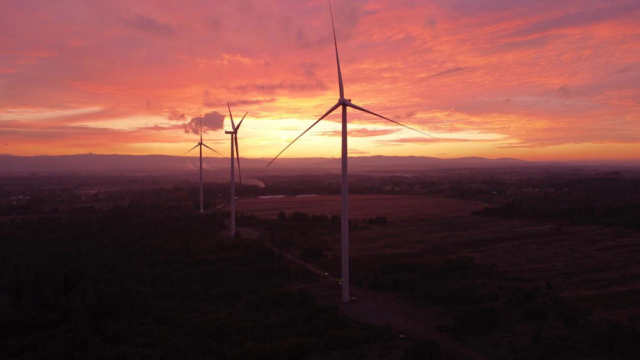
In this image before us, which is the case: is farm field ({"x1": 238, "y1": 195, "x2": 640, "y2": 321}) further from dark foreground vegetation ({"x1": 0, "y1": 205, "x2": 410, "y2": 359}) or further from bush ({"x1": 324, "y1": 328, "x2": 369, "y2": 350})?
bush ({"x1": 324, "y1": 328, "x2": 369, "y2": 350})

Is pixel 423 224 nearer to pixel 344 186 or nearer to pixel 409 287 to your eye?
pixel 409 287

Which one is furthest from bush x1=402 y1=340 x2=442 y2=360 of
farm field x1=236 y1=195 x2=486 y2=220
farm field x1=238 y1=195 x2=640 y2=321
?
farm field x1=236 y1=195 x2=486 y2=220

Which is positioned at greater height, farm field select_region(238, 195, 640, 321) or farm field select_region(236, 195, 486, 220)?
farm field select_region(236, 195, 486, 220)

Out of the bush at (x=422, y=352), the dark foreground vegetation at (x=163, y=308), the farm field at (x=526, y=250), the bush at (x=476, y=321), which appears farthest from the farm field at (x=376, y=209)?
the bush at (x=422, y=352)

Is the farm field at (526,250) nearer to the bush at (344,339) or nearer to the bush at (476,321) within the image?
the bush at (476,321)

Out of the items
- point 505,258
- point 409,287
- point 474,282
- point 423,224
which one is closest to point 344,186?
point 409,287

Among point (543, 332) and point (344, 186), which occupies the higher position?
point (344, 186)

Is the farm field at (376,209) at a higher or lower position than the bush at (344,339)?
higher

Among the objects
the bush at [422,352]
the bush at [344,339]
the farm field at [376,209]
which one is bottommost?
the bush at [344,339]

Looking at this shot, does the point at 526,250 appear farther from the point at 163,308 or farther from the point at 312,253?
the point at 163,308
